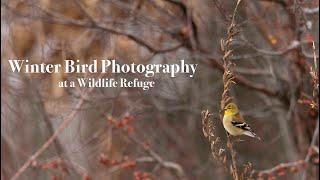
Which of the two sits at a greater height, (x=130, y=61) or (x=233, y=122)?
(x=130, y=61)

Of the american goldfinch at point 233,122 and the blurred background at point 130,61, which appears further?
the blurred background at point 130,61

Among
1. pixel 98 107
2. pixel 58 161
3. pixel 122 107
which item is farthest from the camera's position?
pixel 122 107

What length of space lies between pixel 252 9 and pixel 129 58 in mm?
1270

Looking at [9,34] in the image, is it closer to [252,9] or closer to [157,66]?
[157,66]

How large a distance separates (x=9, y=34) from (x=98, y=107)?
1059 millimetres

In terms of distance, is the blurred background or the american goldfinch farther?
the blurred background

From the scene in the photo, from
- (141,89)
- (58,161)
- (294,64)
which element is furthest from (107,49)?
(294,64)

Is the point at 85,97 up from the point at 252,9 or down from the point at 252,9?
down

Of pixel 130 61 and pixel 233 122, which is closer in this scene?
pixel 233 122

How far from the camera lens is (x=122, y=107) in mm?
7750

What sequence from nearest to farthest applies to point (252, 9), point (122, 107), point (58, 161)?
1. point (58, 161)
2. point (252, 9)
3. point (122, 107)

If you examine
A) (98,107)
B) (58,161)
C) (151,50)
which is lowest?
(58,161)

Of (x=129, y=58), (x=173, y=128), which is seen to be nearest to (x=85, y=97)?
(x=129, y=58)

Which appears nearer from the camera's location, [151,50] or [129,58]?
[151,50]
